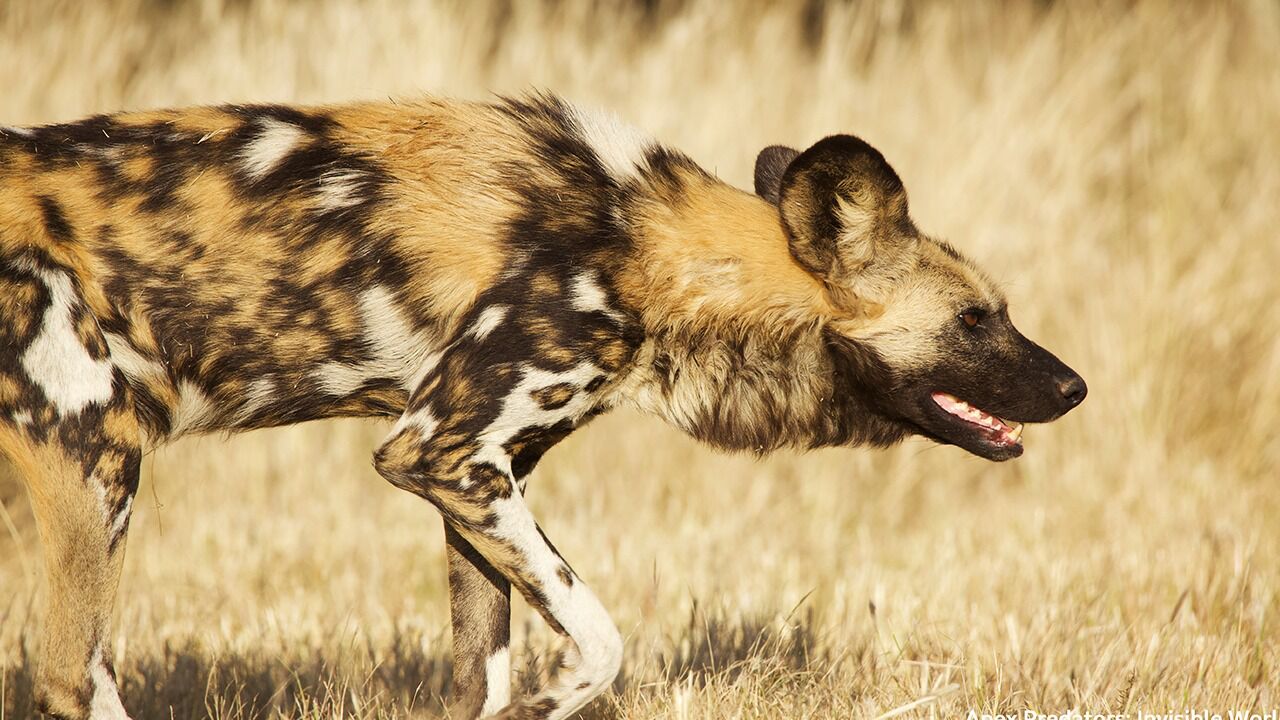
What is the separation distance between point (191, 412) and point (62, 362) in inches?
12.9

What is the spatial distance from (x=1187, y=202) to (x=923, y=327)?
395 centimetres

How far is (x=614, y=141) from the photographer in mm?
3025

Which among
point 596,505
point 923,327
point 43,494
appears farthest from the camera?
point 596,505

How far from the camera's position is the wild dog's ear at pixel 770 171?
3.18 metres

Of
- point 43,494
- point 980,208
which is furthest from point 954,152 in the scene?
point 43,494

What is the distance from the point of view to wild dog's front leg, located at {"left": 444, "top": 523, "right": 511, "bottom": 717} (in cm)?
303

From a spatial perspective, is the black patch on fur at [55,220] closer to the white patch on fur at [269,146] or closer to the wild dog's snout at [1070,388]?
the white patch on fur at [269,146]

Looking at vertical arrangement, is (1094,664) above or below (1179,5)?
below

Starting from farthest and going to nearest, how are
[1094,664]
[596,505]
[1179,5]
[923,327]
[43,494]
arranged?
[1179,5], [596,505], [1094,664], [923,327], [43,494]

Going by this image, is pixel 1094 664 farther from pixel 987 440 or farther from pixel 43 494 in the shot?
pixel 43 494

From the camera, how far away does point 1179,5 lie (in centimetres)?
757

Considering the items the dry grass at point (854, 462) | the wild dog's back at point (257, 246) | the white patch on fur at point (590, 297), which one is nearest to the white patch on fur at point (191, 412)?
the wild dog's back at point (257, 246)

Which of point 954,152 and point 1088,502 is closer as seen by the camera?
point 1088,502

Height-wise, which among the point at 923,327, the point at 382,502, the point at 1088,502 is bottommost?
the point at 382,502
